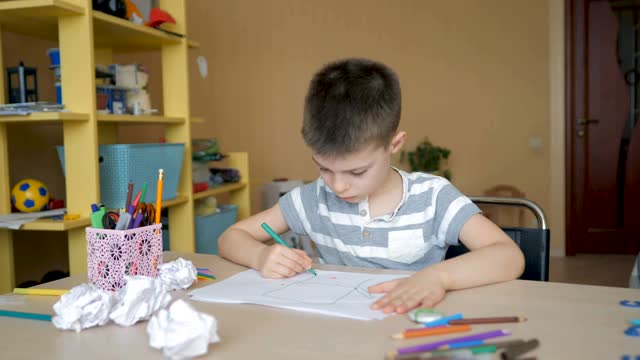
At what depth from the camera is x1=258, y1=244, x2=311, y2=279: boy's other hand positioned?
3.54ft

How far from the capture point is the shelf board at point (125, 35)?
210 centimetres

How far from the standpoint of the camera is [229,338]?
0.76 meters

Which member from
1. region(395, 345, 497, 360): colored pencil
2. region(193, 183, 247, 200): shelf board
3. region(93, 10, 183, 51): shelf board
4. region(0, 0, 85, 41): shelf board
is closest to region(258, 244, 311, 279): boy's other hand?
region(395, 345, 497, 360): colored pencil

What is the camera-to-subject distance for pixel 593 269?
156 inches

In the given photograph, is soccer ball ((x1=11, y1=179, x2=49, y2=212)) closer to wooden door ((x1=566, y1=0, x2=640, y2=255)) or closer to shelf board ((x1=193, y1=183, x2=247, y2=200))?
shelf board ((x1=193, y1=183, x2=247, y2=200))

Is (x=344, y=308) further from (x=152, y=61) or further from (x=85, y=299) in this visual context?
(x=152, y=61)

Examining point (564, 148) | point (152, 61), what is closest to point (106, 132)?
point (152, 61)

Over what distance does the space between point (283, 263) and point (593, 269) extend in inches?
134

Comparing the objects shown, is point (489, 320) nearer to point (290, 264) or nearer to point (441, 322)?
point (441, 322)

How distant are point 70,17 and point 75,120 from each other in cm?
32

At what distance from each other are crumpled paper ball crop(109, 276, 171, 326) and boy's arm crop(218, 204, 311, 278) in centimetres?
27

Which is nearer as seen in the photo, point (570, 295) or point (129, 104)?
point (570, 295)

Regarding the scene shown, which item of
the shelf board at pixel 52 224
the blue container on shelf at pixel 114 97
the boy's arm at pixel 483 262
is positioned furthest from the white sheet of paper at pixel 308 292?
the blue container on shelf at pixel 114 97

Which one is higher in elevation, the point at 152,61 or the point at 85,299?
the point at 152,61
